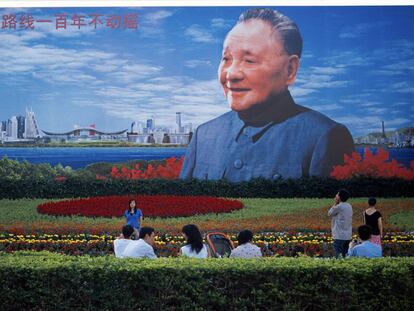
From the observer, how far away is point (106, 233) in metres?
9.84

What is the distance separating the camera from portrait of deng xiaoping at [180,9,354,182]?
37.1 ft

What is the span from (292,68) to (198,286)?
7342 mm

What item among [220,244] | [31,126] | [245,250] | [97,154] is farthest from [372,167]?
[31,126]

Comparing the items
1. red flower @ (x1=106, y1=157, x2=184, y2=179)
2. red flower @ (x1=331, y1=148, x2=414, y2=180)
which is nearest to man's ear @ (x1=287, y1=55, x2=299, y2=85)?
red flower @ (x1=331, y1=148, x2=414, y2=180)

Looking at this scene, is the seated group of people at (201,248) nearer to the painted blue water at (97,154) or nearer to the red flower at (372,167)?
the red flower at (372,167)

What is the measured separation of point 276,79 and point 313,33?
1151mm

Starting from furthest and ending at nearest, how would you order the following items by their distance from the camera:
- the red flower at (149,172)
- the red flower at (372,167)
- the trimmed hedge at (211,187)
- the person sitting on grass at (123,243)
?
the red flower at (149,172)
the red flower at (372,167)
the trimmed hedge at (211,187)
the person sitting on grass at (123,243)

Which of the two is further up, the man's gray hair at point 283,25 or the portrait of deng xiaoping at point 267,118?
the man's gray hair at point 283,25

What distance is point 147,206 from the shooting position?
1107 cm

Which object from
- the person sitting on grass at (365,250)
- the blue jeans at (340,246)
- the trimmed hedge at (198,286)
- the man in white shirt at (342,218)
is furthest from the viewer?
the blue jeans at (340,246)

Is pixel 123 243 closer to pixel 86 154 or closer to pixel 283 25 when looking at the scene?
pixel 86 154

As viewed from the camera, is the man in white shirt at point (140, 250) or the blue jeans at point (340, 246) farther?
the blue jeans at point (340, 246)

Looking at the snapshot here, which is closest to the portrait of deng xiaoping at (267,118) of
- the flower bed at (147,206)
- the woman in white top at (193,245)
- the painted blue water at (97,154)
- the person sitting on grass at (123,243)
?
the flower bed at (147,206)

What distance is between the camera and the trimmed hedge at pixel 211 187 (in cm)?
1127
